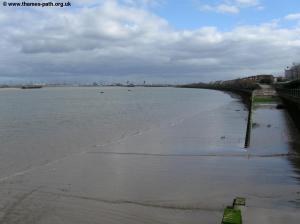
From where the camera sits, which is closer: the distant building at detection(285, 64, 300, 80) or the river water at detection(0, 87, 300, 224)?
the river water at detection(0, 87, 300, 224)

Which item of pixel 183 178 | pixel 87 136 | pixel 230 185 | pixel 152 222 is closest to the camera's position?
pixel 152 222

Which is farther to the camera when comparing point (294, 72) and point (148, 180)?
point (294, 72)

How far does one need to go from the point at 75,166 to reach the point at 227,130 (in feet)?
47.0

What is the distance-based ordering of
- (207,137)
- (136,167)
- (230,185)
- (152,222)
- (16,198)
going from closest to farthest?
(152,222), (16,198), (230,185), (136,167), (207,137)

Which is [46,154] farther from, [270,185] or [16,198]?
[270,185]

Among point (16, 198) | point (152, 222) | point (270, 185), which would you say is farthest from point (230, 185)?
point (16, 198)

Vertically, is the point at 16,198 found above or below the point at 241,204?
below

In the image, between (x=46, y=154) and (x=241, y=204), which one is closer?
(x=241, y=204)

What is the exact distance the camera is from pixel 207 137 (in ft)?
77.8

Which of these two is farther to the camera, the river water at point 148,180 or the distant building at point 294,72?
the distant building at point 294,72

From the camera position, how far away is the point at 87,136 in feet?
87.2

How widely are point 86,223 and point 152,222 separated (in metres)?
1.44

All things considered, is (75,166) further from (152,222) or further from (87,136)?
(87,136)

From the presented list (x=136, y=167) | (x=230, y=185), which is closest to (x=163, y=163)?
(x=136, y=167)
